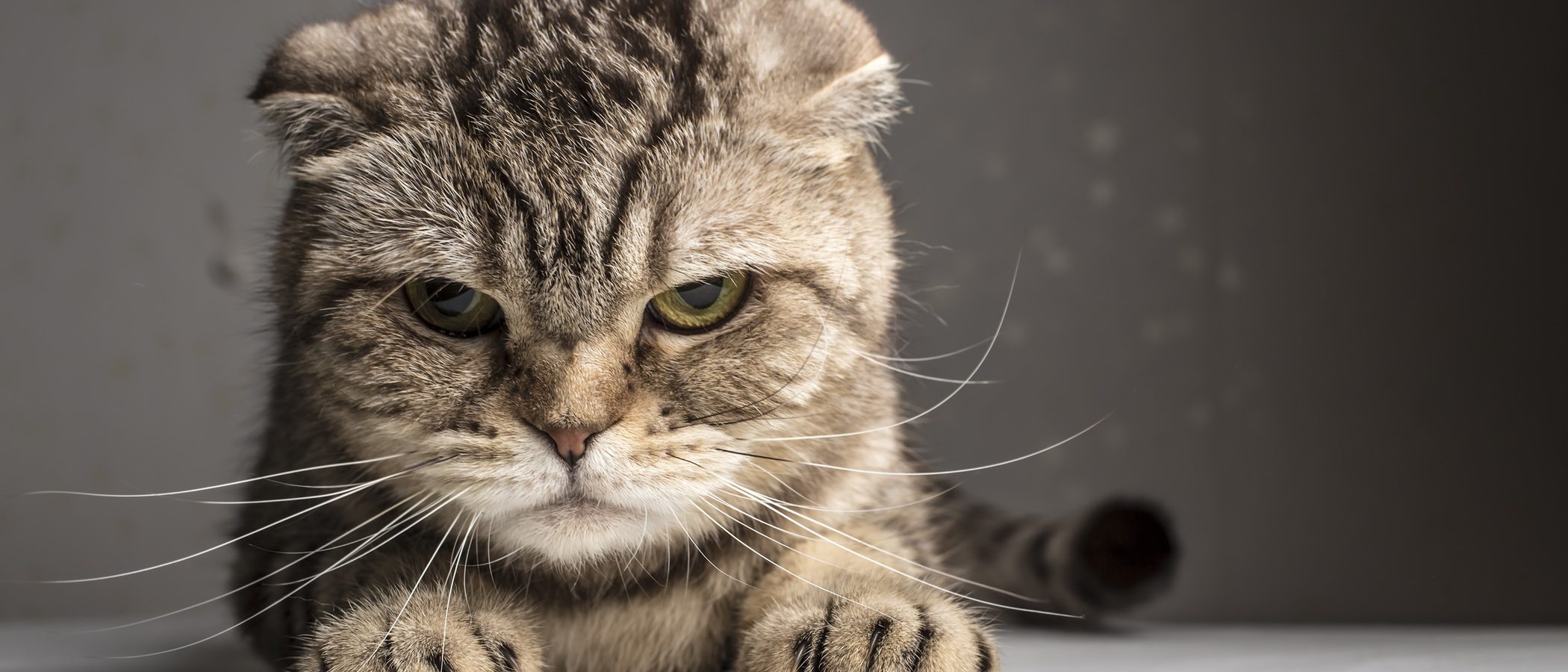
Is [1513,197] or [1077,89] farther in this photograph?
[1077,89]

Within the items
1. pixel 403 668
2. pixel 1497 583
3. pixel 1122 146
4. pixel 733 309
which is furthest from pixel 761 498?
pixel 1497 583

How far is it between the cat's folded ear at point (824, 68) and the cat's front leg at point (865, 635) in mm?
354

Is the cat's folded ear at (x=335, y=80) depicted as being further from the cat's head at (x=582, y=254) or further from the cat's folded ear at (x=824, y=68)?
the cat's folded ear at (x=824, y=68)

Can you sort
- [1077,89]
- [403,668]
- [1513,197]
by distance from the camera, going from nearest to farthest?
[403,668], [1513,197], [1077,89]

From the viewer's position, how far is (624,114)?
89 cm

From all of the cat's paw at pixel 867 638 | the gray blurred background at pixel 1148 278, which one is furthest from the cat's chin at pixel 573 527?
the gray blurred background at pixel 1148 278

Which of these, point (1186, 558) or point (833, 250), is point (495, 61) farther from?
point (1186, 558)

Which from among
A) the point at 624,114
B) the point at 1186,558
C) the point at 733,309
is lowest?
the point at 1186,558

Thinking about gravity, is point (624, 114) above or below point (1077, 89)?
below

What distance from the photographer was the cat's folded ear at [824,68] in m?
0.94

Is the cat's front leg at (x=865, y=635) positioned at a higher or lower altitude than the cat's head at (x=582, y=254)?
lower

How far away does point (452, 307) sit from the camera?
89cm

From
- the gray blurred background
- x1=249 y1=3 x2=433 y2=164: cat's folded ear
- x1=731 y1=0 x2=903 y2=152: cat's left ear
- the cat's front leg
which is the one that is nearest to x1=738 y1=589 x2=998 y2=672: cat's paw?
the cat's front leg

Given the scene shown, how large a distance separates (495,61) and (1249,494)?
1240 millimetres
